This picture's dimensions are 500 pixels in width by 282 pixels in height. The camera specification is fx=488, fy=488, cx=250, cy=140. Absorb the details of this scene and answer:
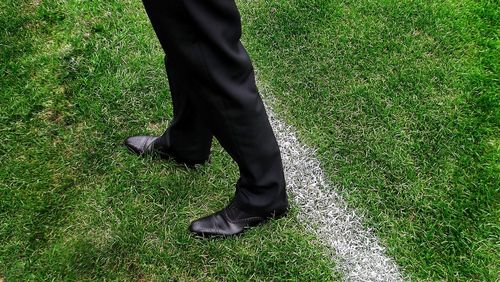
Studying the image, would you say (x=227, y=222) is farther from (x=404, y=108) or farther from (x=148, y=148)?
(x=404, y=108)

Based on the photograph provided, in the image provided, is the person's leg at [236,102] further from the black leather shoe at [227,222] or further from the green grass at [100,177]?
Answer: the green grass at [100,177]

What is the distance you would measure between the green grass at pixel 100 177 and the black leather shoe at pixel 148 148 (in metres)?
0.05

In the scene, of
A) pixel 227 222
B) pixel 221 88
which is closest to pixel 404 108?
pixel 227 222

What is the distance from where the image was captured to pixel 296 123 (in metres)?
2.97

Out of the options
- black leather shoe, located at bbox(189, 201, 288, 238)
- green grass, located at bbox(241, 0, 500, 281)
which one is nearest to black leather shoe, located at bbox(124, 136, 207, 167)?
black leather shoe, located at bbox(189, 201, 288, 238)

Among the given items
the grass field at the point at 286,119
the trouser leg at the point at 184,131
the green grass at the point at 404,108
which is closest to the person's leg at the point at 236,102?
the trouser leg at the point at 184,131

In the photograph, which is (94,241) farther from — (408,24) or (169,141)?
(408,24)

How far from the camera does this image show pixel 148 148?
9.19 ft

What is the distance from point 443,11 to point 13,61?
3.00 m

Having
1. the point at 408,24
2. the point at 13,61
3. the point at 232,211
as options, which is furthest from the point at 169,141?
the point at 408,24

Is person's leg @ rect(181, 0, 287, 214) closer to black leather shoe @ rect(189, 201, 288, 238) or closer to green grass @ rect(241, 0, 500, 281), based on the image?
black leather shoe @ rect(189, 201, 288, 238)

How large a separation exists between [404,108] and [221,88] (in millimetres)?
1491

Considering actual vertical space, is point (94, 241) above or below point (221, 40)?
below

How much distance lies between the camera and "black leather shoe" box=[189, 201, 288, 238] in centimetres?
244
